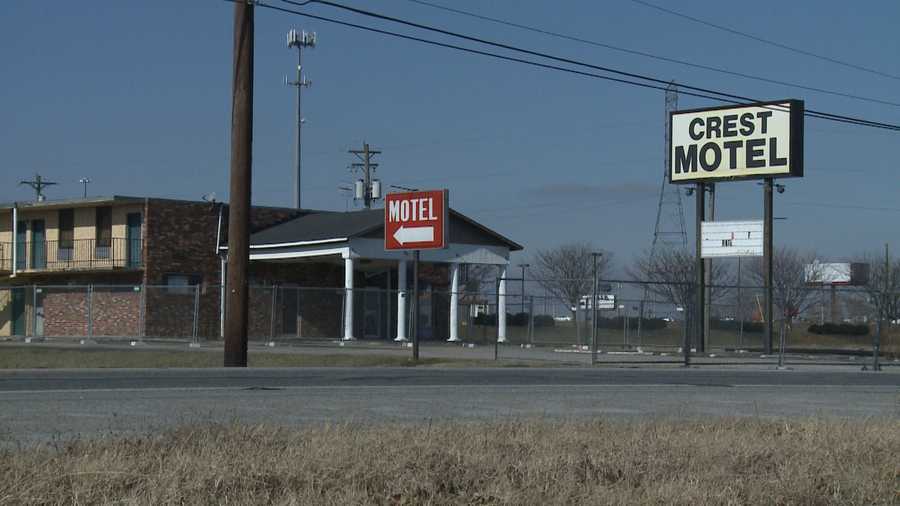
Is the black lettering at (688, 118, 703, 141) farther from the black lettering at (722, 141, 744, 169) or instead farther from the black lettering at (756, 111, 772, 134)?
the black lettering at (756, 111, 772, 134)

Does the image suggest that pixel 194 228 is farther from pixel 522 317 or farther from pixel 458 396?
pixel 458 396

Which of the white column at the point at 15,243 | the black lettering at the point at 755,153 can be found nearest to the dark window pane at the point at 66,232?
the white column at the point at 15,243

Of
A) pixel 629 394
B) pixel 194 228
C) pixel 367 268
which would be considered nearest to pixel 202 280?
pixel 194 228

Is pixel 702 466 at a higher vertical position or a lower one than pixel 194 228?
lower

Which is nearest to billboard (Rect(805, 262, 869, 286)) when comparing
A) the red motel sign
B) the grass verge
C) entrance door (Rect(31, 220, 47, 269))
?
entrance door (Rect(31, 220, 47, 269))

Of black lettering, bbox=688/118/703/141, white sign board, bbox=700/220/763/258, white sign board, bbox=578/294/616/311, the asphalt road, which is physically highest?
black lettering, bbox=688/118/703/141

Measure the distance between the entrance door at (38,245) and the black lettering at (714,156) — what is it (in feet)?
91.4

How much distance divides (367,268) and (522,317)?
8.54 meters

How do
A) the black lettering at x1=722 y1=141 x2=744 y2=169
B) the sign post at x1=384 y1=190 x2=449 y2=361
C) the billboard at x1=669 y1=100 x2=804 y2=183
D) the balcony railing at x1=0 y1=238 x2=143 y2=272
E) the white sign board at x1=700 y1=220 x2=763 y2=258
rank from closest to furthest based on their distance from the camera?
the sign post at x1=384 y1=190 x2=449 y2=361, the billboard at x1=669 y1=100 x2=804 y2=183, the white sign board at x1=700 y1=220 x2=763 y2=258, the black lettering at x1=722 y1=141 x2=744 y2=169, the balcony railing at x1=0 y1=238 x2=143 y2=272

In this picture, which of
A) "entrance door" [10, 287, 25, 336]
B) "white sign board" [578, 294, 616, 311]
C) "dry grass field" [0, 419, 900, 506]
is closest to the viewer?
"dry grass field" [0, 419, 900, 506]

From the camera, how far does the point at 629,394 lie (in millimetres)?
17344

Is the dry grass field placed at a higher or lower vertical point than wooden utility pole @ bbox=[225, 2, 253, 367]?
lower

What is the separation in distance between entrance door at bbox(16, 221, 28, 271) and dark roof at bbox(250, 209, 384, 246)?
11.5 m

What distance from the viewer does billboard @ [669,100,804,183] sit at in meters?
39.3
